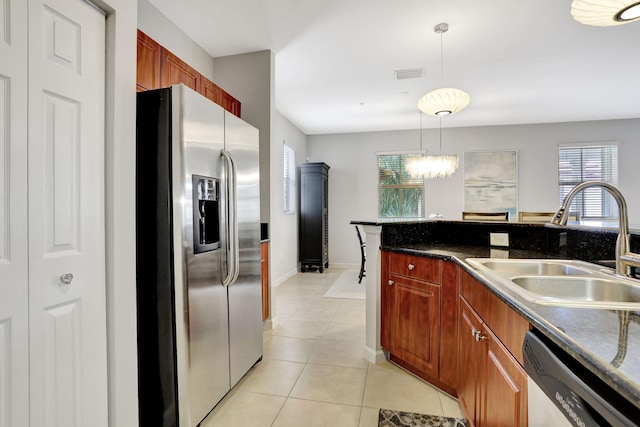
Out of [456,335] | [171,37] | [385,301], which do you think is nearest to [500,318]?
[456,335]

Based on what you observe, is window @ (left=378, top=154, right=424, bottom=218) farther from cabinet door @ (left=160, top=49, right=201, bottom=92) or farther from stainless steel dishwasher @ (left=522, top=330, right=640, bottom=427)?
stainless steel dishwasher @ (left=522, top=330, right=640, bottom=427)

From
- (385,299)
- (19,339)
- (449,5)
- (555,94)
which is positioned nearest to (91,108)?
(19,339)

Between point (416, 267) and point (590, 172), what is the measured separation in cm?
565

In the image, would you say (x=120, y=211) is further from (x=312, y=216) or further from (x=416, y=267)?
(x=312, y=216)

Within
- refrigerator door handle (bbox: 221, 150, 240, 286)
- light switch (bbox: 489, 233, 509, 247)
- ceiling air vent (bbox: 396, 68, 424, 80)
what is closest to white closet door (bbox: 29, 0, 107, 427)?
refrigerator door handle (bbox: 221, 150, 240, 286)

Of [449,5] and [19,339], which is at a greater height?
[449,5]

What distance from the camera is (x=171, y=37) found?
2775 millimetres

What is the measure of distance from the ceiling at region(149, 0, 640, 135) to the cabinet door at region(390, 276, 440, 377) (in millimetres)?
2128

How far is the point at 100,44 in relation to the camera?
1411mm

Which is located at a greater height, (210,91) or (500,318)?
(210,91)

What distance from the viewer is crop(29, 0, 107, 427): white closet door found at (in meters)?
1.17

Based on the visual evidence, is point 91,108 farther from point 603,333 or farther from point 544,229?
point 544,229

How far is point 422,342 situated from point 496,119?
497cm

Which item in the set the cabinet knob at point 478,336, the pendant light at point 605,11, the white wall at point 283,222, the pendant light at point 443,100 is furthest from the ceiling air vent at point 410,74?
the cabinet knob at point 478,336
